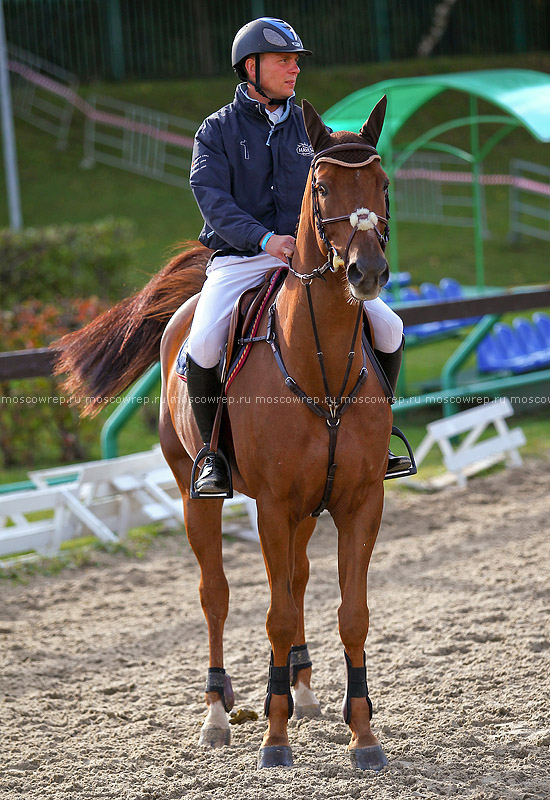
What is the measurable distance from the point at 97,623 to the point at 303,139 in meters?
3.03

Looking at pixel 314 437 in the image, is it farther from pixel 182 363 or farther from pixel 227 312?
pixel 182 363

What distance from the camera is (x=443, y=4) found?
28.8 m

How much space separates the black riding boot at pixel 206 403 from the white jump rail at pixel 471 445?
4096 millimetres

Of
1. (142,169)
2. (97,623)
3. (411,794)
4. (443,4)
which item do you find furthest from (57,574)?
(443,4)

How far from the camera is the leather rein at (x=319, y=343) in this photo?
2.92 meters

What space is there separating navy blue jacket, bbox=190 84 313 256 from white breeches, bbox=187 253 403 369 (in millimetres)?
96

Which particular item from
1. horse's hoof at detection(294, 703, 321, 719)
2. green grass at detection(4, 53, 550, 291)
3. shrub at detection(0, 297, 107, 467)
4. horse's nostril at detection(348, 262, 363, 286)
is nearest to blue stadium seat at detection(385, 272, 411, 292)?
shrub at detection(0, 297, 107, 467)

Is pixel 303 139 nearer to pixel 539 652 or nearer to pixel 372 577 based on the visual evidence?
pixel 539 652

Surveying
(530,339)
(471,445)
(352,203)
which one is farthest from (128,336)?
(530,339)

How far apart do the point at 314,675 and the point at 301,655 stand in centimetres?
36

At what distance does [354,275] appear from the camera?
9.24 ft

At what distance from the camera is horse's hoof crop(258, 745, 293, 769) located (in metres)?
3.46

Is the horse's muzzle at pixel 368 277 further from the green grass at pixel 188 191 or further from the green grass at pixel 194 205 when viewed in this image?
the green grass at pixel 188 191

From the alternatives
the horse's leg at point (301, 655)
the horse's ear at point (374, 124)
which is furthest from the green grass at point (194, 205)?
the horse's ear at point (374, 124)
